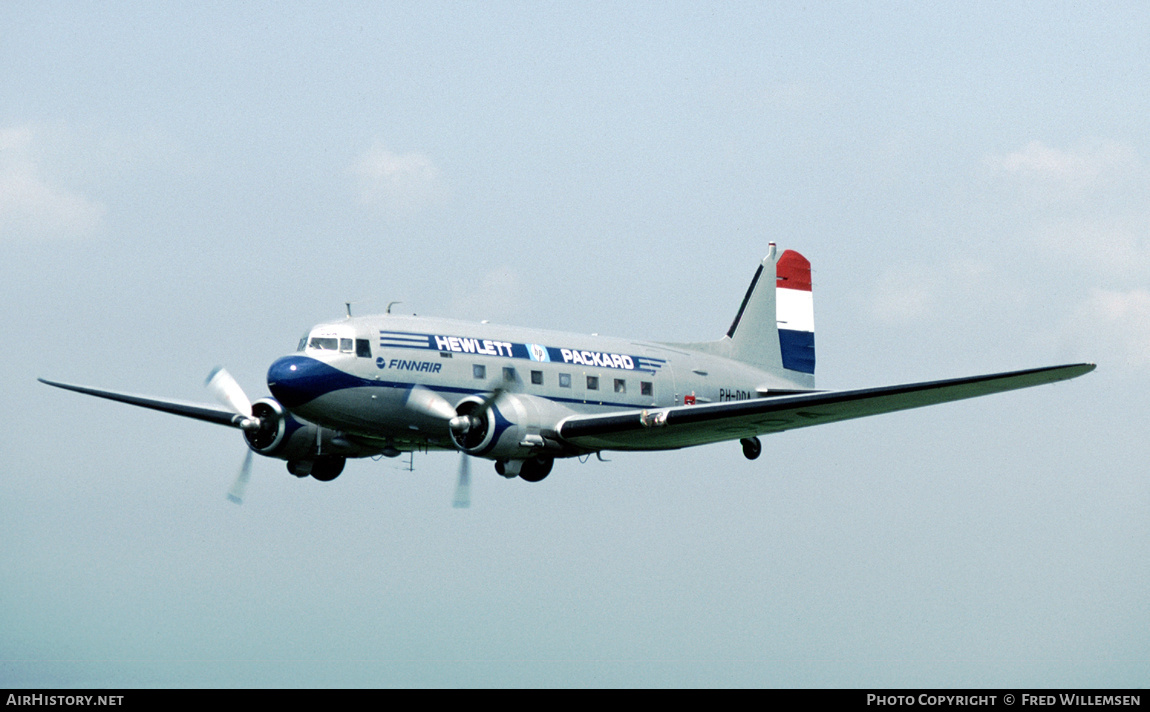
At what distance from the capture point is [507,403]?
25.8m

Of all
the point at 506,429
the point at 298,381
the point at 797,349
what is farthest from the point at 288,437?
the point at 797,349

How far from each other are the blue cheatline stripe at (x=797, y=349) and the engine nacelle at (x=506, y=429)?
897 cm

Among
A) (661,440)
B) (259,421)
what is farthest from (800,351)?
(259,421)

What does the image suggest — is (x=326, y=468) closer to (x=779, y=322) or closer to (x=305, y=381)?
(x=305, y=381)

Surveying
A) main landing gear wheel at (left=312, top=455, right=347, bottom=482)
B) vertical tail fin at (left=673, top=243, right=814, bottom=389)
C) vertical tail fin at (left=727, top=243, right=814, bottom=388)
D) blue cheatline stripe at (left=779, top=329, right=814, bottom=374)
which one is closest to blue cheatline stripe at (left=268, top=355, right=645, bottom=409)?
main landing gear wheel at (left=312, top=455, right=347, bottom=482)

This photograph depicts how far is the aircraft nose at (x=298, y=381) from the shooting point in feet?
81.9

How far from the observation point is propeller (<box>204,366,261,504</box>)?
1101 inches

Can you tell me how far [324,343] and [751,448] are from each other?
9609mm

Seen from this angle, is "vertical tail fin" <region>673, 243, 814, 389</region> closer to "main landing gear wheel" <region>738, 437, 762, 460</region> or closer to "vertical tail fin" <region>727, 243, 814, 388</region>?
"vertical tail fin" <region>727, 243, 814, 388</region>

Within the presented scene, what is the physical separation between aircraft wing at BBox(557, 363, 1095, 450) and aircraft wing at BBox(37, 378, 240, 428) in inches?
293

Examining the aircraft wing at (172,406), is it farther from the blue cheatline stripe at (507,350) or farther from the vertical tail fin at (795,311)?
the vertical tail fin at (795,311)
